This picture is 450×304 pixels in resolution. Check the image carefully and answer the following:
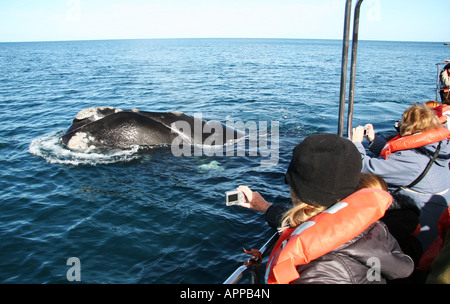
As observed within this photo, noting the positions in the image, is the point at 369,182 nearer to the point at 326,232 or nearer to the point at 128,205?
the point at 326,232

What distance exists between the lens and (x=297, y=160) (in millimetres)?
2861

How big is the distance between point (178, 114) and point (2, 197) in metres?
4.94

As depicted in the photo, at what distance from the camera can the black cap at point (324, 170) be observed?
2.77 m

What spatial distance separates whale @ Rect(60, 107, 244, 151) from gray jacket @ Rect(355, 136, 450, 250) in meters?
6.77

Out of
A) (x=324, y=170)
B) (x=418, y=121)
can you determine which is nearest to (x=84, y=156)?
(x=418, y=121)

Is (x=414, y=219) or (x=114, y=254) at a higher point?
(x=414, y=219)

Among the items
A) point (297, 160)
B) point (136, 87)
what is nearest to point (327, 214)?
point (297, 160)

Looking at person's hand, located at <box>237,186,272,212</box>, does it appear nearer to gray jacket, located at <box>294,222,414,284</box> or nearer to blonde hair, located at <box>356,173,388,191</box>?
blonde hair, located at <box>356,173,388,191</box>

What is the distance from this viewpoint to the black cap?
9.08 feet

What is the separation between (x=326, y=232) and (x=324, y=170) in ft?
1.61

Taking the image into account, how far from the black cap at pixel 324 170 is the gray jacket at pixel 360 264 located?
38cm

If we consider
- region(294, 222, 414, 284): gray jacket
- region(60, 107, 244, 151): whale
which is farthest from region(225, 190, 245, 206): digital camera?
region(60, 107, 244, 151): whale

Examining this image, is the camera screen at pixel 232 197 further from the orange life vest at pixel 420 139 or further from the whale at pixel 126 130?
the whale at pixel 126 130
